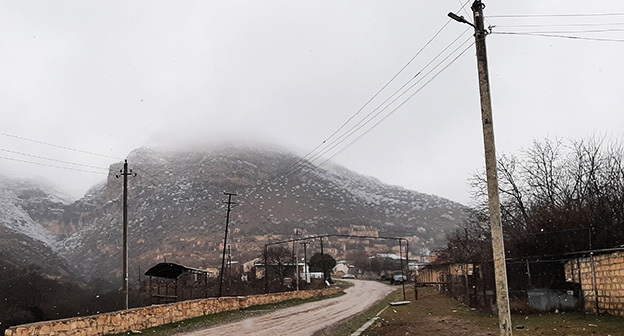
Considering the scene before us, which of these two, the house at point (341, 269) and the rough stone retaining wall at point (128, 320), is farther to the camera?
the house at point (341, 269)

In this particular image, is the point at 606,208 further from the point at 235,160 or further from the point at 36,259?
the point at 235,160

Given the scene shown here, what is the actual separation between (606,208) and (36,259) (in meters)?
91.7

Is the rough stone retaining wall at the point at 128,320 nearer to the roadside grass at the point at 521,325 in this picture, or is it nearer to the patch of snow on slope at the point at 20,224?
the roadside grass at the point at 521,325

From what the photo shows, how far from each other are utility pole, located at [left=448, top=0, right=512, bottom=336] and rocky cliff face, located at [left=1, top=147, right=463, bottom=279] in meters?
88.5

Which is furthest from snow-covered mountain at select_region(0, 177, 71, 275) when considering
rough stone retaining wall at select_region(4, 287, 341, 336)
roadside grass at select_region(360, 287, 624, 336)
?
roadside grass at select_region(360, 287, 624, 336)

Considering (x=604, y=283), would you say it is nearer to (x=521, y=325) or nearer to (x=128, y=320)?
(x=521, y=325)

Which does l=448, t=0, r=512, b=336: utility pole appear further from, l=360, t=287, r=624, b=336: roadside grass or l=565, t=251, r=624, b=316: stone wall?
l=565, t=251, r=624, b=316: stone wall

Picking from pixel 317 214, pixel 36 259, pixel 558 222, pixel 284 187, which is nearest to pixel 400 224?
pixel 317 214

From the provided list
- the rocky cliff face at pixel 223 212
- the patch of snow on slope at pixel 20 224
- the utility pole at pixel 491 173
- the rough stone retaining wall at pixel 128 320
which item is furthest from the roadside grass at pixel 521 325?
the patch of snow on slope at pixel 20 224

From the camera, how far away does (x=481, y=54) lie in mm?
10578

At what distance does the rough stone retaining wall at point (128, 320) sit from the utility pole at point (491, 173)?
36.4 ft

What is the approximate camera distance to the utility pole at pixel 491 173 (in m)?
9.51

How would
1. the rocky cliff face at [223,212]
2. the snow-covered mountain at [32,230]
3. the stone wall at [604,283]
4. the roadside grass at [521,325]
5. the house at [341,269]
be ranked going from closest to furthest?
the roadside grass at [521,325] → the stone wall at [604,283] → the snow-covered mountain at [32,230] → the house at [341,269] → the rocky cliff face at [223,212]

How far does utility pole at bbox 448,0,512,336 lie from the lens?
31.2ft
